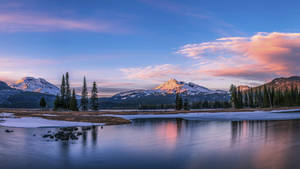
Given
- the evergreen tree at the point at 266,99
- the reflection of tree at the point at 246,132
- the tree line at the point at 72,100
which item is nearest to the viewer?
the reflection of tree at the point at 246,132

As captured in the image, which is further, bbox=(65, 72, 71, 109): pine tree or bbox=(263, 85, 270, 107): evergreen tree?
bbox=(263, 85, 270, 107): evergreen tree

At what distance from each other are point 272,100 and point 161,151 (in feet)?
499

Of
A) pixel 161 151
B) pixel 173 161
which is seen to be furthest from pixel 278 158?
pixel 161 151

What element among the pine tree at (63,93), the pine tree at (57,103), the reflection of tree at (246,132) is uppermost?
the pine tree at (63,93)

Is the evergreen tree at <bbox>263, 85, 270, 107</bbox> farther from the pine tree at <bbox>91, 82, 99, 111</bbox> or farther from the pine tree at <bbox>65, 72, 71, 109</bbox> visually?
the pine tree at <bbox>65, 72, 71, 109</bbox>

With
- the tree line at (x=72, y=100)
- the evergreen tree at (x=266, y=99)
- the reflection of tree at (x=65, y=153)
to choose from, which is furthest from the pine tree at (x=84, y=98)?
the evergreen tree at (x=266, y=99)

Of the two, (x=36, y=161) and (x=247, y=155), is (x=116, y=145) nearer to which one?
(x=36, y=161)

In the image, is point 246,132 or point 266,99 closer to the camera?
point 246,132

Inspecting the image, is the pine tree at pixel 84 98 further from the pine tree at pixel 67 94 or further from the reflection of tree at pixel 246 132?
the reflection of tree at pixel 246 132

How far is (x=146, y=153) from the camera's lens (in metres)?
18.9

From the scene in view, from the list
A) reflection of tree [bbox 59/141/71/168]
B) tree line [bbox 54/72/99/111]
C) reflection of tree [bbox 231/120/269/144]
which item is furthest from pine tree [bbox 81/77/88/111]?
reflection of tree [bbox 59/141/71/168]

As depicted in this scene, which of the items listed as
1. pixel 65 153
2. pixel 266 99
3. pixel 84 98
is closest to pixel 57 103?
A: pixel 84 98

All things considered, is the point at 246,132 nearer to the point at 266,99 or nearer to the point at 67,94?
the point at 67,94

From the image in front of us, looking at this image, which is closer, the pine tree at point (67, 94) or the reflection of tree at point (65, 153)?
the reflection of tree at point (65, 153)
